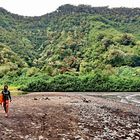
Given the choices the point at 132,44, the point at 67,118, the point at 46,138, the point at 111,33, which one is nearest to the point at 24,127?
the point at 46,138

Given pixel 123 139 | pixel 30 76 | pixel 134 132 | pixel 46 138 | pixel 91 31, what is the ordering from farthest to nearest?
pixel 91 31 → pixel 30 76 → pixel 134 132 → pixel 123 139 → pixel 46 138

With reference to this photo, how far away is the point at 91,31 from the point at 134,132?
147878mm

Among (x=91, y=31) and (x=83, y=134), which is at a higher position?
(x=91, y=31)

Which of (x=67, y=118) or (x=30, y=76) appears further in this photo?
(x=30, y=76)

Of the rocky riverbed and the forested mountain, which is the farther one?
the forested mountain

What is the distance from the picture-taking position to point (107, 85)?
95750mm

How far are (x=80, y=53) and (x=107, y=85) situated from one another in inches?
2376

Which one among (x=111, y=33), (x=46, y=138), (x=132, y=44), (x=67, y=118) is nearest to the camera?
(x=46, y=138)

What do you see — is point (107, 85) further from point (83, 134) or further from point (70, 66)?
point (83, 134)

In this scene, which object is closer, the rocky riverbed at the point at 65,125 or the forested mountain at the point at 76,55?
the rocky riverbed at the point at 65,125

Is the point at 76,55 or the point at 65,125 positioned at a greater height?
the point at 76,55

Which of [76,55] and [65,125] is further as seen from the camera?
[76,55]

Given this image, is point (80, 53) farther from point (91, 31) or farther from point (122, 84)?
point (122, 84)

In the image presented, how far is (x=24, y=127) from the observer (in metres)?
27.5
